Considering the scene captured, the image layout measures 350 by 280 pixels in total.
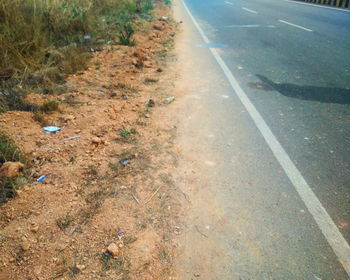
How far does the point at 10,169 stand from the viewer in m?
2.49

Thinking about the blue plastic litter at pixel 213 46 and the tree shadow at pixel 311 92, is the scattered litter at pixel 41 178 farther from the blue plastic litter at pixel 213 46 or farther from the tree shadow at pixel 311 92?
the blue plastic litter at pixel 213 46

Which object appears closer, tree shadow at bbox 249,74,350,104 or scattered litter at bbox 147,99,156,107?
scattered litter at bbox 147,99,156,107

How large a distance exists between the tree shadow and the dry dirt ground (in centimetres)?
209

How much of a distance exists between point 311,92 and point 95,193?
418 centimetres

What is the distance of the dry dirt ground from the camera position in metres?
1.91

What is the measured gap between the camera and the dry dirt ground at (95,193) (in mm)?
1905

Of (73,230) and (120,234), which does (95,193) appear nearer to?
(73,230)

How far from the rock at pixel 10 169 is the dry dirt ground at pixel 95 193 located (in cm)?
15

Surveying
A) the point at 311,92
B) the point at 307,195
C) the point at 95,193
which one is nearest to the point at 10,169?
the point at 95,193

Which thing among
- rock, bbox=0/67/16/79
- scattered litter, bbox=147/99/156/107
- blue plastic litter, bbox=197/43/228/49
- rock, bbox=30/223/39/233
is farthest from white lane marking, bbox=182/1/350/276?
rock, bbox=0/67/16/79

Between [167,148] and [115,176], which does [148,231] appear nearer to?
[115,176]

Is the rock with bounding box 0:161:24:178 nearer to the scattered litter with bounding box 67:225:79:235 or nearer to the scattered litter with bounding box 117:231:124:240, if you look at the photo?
the scattered litter with bounding box 67:225:79:235

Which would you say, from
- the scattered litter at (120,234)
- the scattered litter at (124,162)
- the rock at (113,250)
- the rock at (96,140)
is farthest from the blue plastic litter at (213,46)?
the rock at (113,250)

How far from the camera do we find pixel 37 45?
508 centimetres
